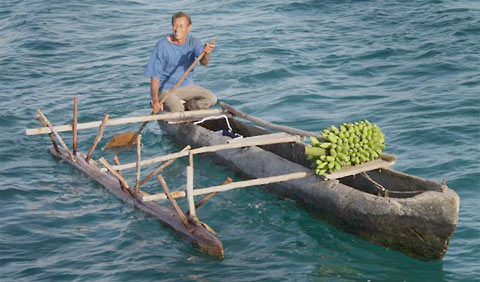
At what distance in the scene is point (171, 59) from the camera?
10547mm

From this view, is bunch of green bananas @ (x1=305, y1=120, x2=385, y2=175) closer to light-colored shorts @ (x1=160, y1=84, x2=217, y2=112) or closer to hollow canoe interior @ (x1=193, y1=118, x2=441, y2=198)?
hollow canoe interior @ (x1=193, y1=118, x2=441, y2=198)

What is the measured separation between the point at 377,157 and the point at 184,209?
8.74 feet

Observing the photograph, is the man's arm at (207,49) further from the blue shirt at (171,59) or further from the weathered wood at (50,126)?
the weathered wood at (50,126)

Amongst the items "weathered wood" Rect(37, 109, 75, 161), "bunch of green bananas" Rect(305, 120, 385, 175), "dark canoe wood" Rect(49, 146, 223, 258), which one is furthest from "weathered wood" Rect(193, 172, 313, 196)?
"weathered wood" Rect(37, 109, 75, 161)

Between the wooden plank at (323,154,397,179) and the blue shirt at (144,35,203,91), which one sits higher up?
the blue shirt at (144,35,203,91)

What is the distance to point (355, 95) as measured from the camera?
13.6 m

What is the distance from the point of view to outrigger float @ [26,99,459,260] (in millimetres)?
7086

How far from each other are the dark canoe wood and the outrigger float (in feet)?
0.04

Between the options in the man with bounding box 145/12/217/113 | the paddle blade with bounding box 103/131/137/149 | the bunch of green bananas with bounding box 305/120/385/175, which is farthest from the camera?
the paddle blade with bounding box 103/131/137/149

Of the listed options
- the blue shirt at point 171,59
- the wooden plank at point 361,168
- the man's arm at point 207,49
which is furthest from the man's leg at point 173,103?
the wooden plank at point 361,168

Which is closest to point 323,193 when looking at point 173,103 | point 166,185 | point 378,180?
point 378,180

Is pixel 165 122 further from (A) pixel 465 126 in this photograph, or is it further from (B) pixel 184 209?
(A) pixel 465 126

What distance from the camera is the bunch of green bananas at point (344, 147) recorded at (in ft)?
25.5

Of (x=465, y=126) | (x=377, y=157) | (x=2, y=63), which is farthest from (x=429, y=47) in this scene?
(x=2, y=63)
